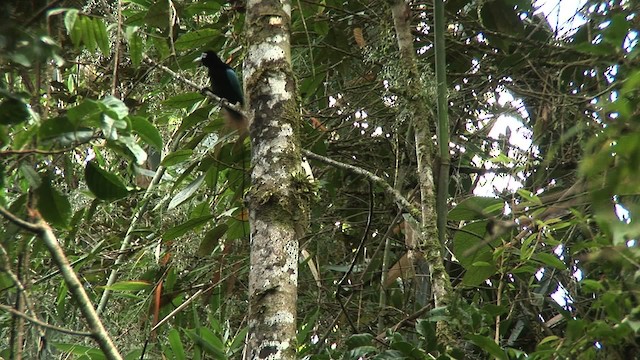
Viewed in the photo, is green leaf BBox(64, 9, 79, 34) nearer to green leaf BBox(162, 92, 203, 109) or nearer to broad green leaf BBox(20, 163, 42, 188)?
broad green leaf BBox(20, 163, 42, 188)

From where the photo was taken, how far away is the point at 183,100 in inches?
123

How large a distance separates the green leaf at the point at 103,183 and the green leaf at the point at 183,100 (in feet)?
4.67

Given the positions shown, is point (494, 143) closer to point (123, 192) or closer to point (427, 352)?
point (427, 352)

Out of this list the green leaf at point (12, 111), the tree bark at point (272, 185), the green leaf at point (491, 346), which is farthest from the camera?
the green leaf at point (491, 346)

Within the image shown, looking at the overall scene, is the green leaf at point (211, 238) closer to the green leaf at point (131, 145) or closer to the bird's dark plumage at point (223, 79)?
the bird's dark plumage at point (223, 79)

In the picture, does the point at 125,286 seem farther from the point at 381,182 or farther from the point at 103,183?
the point at 103,183

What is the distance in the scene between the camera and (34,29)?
1.37 metres

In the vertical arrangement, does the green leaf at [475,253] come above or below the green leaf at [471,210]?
below

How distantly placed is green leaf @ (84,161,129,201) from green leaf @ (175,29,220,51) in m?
1.48

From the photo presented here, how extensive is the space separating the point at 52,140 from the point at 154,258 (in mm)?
A: 2055

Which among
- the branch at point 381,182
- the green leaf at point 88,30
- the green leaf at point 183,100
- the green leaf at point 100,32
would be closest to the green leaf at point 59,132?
the green leaf at point 88,30

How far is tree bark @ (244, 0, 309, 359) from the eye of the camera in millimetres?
1925

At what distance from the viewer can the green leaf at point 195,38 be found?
310 centimetres

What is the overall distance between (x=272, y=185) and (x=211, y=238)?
3.48 ft
